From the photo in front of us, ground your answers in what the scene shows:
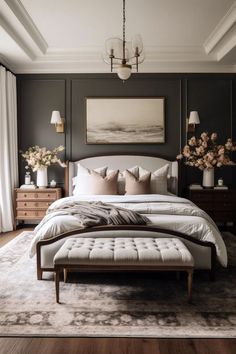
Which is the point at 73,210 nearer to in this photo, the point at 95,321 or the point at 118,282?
the point at 118,282

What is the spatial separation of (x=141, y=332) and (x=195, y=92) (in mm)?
4497

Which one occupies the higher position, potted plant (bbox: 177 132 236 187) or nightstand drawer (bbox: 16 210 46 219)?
potted plant (bbox: 177 132 236 187)

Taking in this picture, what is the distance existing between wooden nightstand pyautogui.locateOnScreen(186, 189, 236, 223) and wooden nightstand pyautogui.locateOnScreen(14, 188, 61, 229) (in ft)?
7.51

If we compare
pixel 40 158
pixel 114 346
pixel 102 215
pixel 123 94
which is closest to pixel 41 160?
pixel 40 158

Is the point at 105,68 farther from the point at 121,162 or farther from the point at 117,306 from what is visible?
the point at 117,306

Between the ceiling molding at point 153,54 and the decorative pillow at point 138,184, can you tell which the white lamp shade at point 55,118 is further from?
the decorative pillow at point 138,184

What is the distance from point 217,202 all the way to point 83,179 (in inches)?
86.2

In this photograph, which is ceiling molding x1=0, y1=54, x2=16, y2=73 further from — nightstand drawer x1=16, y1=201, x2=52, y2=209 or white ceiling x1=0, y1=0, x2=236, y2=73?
nightstand drawer x1=16, y1=201, x2=52, y2=209

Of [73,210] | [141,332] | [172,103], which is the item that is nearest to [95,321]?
[141,332]

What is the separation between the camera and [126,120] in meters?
5.78

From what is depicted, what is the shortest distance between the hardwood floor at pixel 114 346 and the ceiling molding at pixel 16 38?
3.43 m

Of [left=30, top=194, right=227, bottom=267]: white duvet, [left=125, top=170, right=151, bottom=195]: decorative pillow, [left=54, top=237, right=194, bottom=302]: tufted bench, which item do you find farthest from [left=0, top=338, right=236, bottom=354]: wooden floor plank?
[left=125, top=170, right=151, bottom=195]: decorative pillow

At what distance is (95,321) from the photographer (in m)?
2.42

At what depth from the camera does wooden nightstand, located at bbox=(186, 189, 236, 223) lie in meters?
5.30
